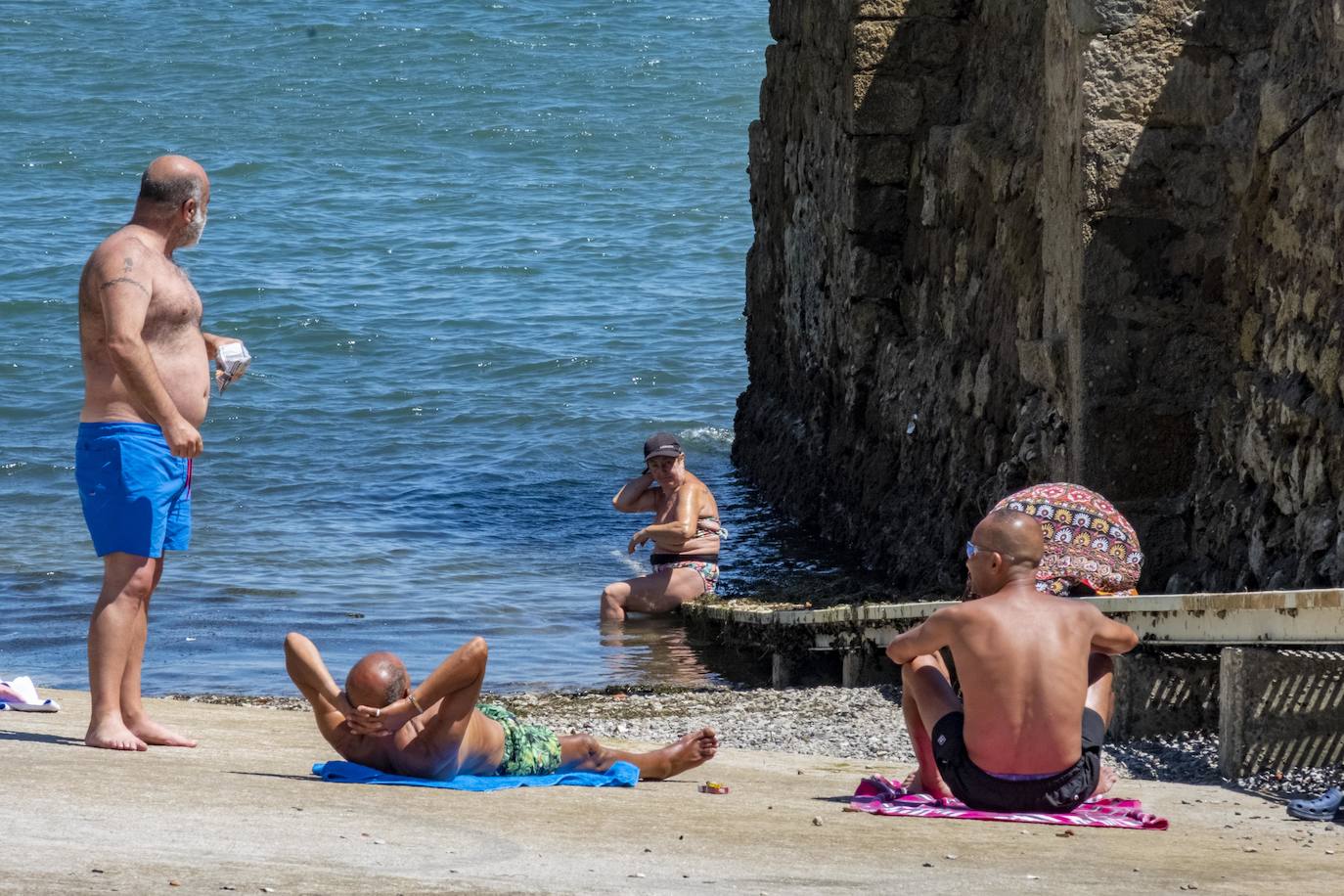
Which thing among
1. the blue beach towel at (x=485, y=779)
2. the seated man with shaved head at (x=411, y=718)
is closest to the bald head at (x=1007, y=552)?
the blue beach towel at (x=485, y=779)

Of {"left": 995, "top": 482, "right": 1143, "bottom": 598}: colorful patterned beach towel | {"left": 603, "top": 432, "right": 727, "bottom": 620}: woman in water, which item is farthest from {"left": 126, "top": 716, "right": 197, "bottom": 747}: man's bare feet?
{"left": 603, "top": 432, "right": 727, "bottom": 620}: woman in water

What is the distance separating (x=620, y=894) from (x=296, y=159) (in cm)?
2975

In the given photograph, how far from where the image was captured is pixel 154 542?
5.00 m

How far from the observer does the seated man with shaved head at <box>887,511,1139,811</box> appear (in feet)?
15.2

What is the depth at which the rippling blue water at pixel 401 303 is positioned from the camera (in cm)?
1116

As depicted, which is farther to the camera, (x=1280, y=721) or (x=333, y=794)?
(x=1280, y=721)

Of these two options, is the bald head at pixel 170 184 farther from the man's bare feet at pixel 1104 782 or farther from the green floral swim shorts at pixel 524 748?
the man's bare feet at pixel 1104 782

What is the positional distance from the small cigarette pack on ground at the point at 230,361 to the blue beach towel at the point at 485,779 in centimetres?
111

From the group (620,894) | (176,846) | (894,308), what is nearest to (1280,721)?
(620,894)

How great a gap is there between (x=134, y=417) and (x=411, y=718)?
3.54ft

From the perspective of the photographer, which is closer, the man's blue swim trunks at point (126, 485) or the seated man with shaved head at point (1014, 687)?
the seated man with shaved head at point (1014, 687)

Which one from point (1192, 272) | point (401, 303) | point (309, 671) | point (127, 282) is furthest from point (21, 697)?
point (401, 303)

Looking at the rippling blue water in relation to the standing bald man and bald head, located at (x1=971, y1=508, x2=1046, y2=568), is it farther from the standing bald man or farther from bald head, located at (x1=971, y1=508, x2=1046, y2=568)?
bald head, located at (x1=971, y1=508, x2=1046, y2=568)

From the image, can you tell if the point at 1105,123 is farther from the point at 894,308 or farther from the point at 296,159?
the point at 296,159
